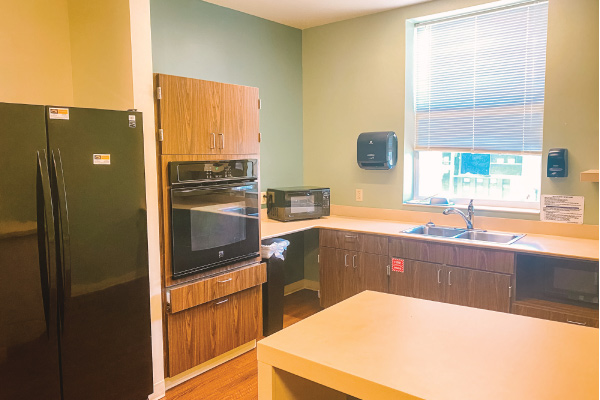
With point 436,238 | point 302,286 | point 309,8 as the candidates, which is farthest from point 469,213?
point 309,8

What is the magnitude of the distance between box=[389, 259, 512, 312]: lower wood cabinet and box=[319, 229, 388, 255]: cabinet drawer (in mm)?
218

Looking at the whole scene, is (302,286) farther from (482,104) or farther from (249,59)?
(482,104)

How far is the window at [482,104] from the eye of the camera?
353 centimetres

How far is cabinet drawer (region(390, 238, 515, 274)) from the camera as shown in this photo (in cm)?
302

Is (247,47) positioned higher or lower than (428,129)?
higher

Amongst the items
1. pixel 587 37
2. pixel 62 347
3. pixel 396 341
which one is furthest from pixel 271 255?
pixel 587 37

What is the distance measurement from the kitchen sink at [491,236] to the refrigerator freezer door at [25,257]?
8.81 ft

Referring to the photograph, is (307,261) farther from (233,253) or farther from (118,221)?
(118,221)

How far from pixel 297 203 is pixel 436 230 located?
117 centimetres

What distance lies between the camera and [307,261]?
4.80 metres

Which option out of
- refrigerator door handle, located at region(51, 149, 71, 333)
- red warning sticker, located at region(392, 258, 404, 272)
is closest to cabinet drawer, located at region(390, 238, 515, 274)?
red warning sticker, located at region(392, 258, 404, 272)

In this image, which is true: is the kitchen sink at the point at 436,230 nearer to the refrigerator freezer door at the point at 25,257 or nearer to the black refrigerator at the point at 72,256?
the black refrigerator at the point at 72,256

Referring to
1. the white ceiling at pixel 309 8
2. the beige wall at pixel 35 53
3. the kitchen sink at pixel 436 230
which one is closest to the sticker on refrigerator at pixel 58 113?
the beige wall at pixel 35 53

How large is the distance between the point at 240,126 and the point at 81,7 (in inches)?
46.1
